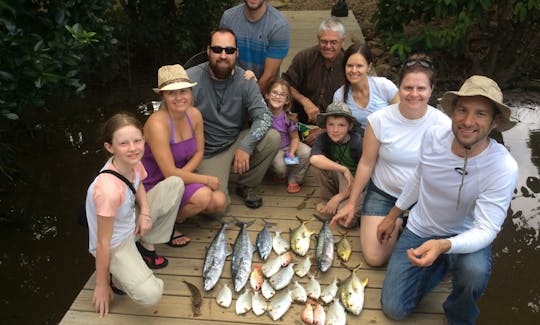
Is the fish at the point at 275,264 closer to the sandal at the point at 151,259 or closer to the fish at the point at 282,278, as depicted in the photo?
the fish at the point at 282,278

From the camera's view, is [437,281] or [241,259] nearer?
[437,281]

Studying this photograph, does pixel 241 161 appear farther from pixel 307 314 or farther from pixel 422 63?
pixel 422 63

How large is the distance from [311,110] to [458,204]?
2.27 meters

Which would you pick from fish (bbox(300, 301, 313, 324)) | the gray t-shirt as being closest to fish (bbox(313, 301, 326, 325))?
fish (bbox(300, 301, 313, 324))

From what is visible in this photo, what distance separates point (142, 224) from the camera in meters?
3.17

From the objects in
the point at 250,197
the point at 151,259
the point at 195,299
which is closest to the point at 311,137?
the point at 250,197

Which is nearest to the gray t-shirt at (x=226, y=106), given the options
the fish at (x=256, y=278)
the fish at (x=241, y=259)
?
the fish at (x=241, y=259)

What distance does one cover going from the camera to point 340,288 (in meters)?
3.26

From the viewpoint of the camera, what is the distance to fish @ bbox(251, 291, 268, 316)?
306cm

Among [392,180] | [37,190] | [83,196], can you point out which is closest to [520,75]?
[392,180]

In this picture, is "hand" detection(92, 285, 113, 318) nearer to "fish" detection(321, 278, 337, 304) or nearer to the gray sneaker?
"fish" detection(321, 278, 337, 304)

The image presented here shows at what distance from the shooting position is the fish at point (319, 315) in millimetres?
2975

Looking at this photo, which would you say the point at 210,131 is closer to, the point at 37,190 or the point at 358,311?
the point at 358,311

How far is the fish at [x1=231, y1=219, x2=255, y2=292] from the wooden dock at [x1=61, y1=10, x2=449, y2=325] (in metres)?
0.08
